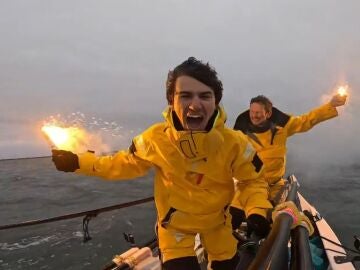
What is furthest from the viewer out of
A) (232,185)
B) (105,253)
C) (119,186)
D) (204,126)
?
(119,186)

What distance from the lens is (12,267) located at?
9383 mm

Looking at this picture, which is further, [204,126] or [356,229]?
[356,229]

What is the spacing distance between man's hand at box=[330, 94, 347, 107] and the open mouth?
4758 mm

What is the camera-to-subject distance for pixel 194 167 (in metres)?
2.68

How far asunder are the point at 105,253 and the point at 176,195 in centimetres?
892

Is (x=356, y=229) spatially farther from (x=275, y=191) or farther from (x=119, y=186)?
(x=119, y=186)

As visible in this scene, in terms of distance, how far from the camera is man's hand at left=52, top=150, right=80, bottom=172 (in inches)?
108

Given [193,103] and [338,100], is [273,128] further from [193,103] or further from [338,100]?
[193,103]

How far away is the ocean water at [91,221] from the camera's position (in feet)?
33.5

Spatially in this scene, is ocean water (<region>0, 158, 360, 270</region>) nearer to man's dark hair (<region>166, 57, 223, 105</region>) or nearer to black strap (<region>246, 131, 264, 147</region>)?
black strap (<region>246, 131, 264, 147</region>)

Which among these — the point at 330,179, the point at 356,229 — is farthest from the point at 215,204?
the point at 330,179

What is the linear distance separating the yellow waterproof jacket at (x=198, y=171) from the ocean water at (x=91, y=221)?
7.75 metres

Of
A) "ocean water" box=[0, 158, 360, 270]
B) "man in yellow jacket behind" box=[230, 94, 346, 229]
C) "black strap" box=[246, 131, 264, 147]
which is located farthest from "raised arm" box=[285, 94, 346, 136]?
"ocean water" box=[0, 158, 360, 270]

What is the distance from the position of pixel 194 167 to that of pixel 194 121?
395 millimetres
